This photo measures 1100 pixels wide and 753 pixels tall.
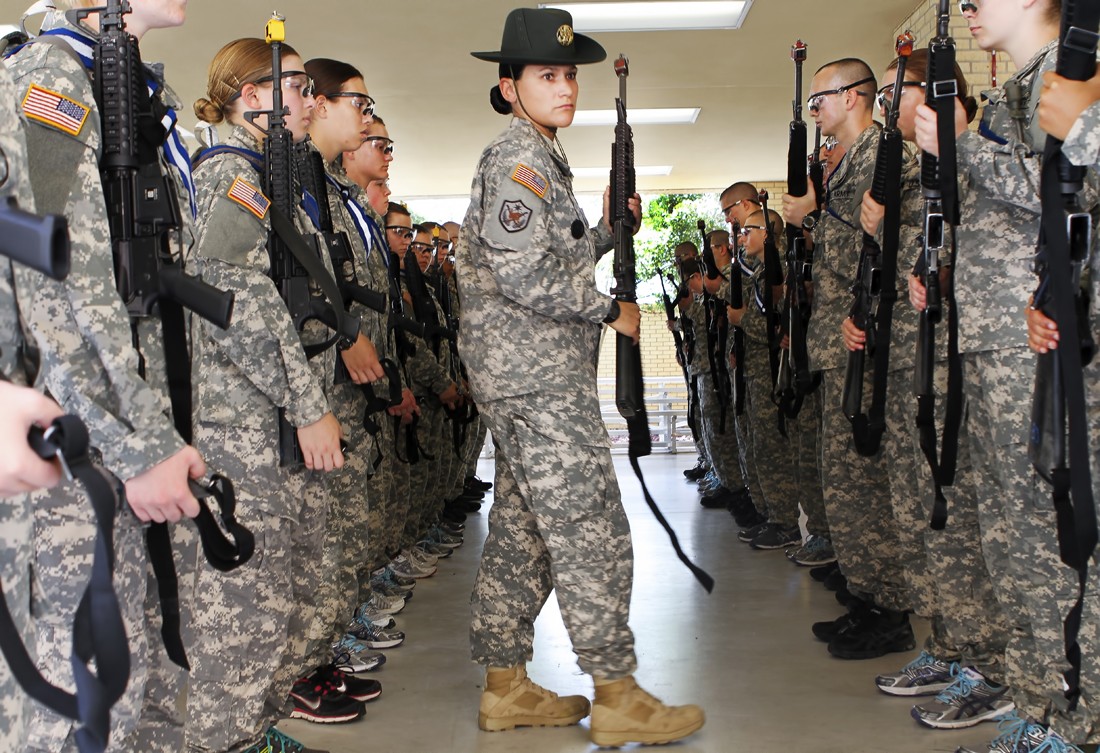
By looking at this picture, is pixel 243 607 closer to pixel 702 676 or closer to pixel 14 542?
pixel 14 542

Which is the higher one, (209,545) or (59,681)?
(209,545)

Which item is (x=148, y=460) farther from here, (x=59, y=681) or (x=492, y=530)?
(x=492, y=530)

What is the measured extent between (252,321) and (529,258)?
2.60 feet

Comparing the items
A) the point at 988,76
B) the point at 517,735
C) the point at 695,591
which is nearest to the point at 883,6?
the point at 988,76

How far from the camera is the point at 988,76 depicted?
6008 millimetres

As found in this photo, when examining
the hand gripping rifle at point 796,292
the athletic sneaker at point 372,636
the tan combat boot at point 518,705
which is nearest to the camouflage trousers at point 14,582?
the tan combat boot at point 518,705

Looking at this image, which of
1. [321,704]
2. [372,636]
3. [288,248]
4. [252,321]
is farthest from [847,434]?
[252,321]

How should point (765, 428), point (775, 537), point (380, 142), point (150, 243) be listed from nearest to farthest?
point (150, 243) < point (380, 142) < point (775, 537) < point (765, 428)

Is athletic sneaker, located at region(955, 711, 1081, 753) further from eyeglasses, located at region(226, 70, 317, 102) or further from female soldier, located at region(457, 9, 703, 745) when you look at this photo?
eyeglasses, located at region(226, 70, 317, 102)

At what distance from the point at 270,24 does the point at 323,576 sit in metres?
1.61

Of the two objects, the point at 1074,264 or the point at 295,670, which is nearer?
the point at 1074,264

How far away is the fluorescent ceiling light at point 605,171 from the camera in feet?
41.8

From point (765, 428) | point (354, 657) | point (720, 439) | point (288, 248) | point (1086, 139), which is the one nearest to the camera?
point (1086, 139)

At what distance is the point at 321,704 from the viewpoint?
10.4 ft
